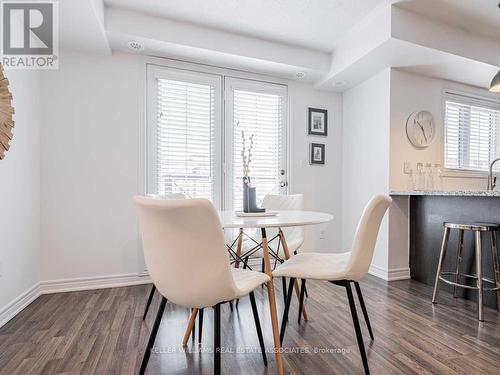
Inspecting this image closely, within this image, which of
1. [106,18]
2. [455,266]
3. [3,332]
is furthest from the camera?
[455,266]

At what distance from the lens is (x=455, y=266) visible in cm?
253

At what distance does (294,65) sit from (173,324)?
112 inches

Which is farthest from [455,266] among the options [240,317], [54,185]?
[54,185]

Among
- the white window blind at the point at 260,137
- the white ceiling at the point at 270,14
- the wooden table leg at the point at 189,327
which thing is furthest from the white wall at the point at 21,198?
the white window blind at the point at 260,137

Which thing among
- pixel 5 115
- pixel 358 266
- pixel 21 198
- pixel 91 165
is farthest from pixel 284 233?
pixel 5 115

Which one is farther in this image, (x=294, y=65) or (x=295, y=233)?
(x=294, y=65)

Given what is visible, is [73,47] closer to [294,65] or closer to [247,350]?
[294,65]

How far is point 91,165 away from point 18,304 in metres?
1.29

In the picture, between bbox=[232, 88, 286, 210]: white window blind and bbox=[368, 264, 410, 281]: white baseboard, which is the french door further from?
bbox=[368, 264, 410, 281]: white baseboard

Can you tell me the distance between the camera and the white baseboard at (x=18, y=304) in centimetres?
194

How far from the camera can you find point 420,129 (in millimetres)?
3115

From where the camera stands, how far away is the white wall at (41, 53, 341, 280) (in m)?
2.55

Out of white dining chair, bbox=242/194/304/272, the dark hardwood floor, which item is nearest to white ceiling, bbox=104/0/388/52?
white dining chair, bbox=242/194/304/272

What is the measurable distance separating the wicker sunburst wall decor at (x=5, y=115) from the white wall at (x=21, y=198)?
4.7 inches
